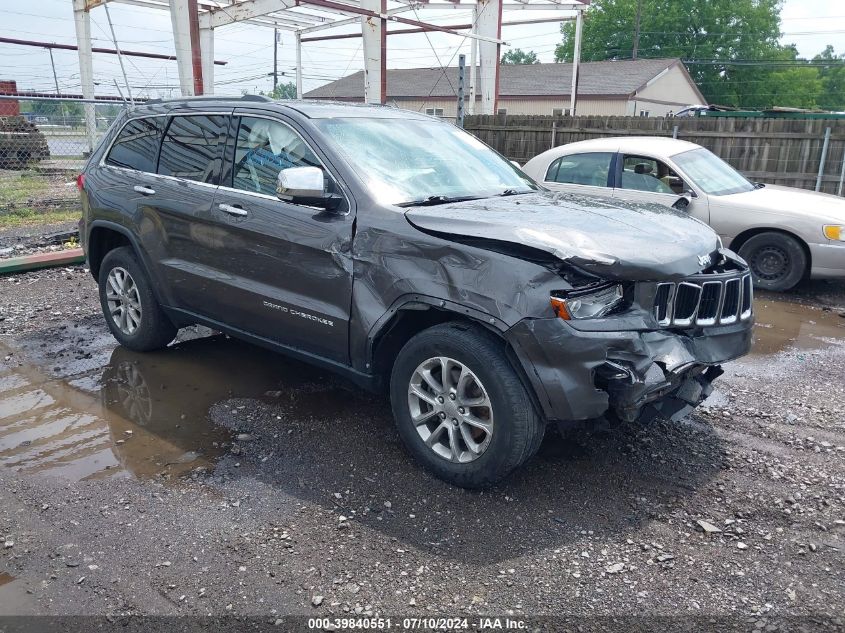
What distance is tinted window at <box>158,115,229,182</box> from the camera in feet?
15.5

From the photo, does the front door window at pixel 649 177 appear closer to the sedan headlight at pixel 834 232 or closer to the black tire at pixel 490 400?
the sedan headlight at pixel 834 232

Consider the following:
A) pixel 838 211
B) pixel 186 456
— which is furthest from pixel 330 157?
pixel 838 211

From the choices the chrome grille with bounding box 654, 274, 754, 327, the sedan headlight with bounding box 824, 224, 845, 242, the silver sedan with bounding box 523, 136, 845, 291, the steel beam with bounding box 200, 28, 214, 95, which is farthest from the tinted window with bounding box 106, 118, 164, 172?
the steel beam with bounding box 200, 28, 214, 95

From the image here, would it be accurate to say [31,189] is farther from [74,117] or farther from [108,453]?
[108,453]

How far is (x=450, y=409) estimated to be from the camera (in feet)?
11.7

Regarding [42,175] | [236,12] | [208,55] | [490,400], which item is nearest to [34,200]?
[42,175]

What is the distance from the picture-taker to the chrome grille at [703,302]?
136 inches

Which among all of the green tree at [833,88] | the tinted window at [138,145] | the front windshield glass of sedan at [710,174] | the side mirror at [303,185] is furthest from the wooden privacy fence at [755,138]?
the green tree at [833,88]

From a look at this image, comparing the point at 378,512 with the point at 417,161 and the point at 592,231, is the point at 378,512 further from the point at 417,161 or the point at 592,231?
the point at 417,161

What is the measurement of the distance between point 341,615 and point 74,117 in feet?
48.9

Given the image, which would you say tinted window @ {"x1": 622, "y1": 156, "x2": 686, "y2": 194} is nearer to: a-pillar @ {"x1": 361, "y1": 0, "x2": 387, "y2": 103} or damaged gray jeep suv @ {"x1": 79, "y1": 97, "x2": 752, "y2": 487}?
damaged gray jeep suv @ {"x1": 79, "y1": 97, "x2": 752, "y2": 487}

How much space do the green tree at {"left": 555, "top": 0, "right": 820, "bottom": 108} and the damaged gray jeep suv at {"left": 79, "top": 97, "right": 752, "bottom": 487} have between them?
5647 cm

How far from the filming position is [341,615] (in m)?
2.74

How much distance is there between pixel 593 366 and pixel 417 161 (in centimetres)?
185
